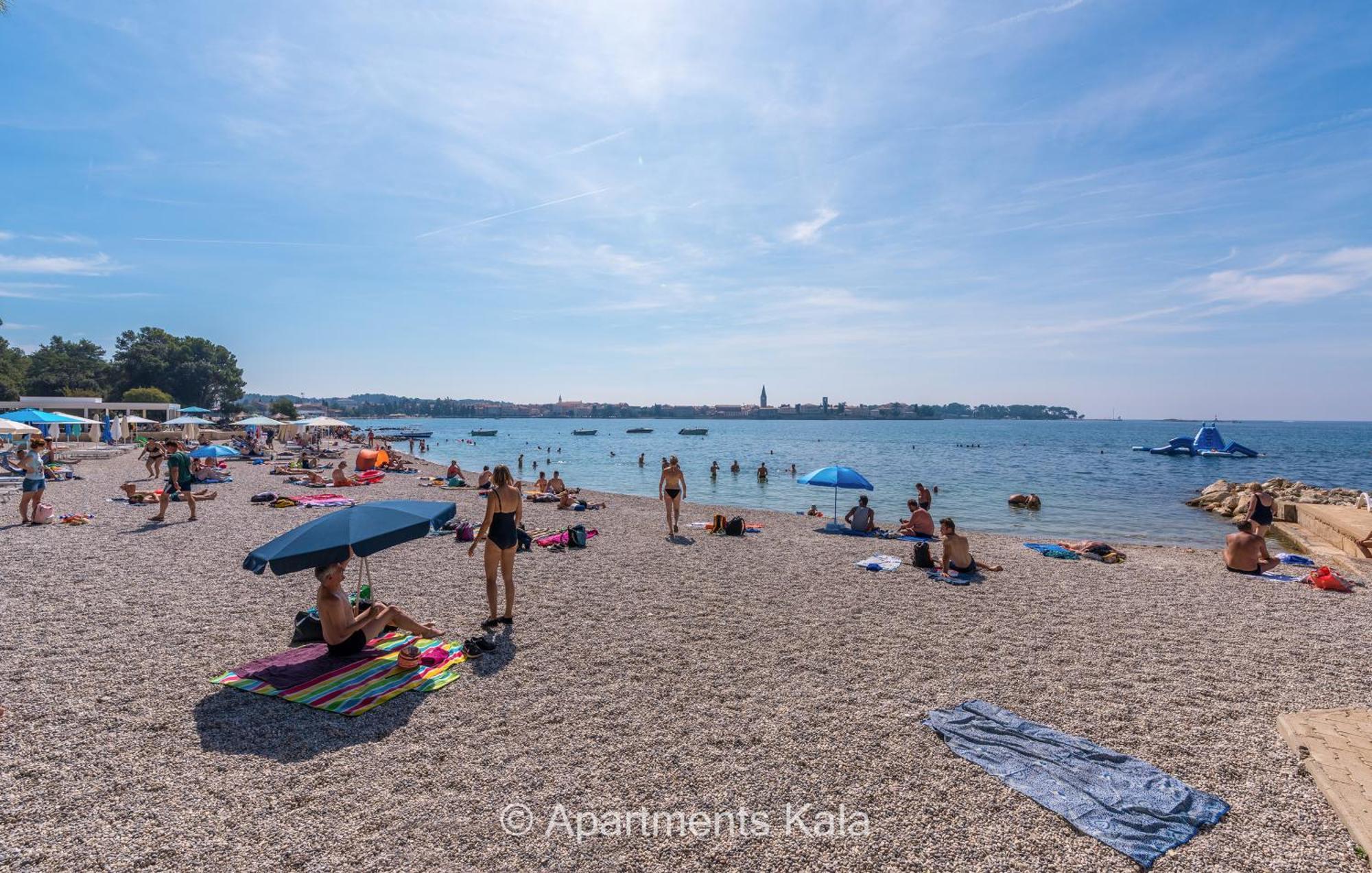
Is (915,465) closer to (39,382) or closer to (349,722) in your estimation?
(349,722)

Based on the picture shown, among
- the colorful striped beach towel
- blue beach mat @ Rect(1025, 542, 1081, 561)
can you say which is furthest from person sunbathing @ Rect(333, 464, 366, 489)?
blue beach mat @ Rect(1025, 542, 1081, 561)

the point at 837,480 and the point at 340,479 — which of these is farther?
the point at 340,479

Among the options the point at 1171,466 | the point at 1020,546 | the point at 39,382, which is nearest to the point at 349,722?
the point at 1020,546

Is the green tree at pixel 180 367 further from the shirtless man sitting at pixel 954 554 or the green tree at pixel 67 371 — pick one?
the shirtless man sitting at pixel 954 554

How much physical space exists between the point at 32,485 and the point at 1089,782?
17718 millimetres

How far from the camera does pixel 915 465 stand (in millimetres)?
50281

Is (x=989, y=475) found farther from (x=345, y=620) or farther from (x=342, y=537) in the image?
(x=342, y=537)

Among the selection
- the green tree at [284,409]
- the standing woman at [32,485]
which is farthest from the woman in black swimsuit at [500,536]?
the green tree at [284,409]

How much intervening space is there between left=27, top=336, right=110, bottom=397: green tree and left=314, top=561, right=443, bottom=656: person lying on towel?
266ft

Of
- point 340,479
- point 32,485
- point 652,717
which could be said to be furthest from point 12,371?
point 652,717

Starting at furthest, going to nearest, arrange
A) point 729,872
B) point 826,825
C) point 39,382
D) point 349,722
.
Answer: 1. point 39,382
2. point 349,722
3. point 826,825
4. point 729,872

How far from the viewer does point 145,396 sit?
63438mm

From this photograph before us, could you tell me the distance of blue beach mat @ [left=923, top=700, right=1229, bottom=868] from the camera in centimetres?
365

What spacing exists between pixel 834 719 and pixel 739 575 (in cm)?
505
